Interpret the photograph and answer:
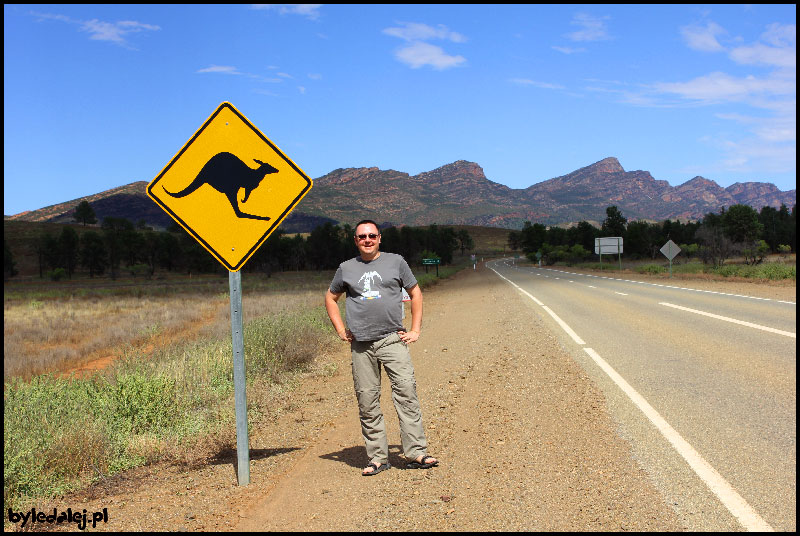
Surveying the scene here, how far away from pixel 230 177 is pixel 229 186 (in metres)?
0.07

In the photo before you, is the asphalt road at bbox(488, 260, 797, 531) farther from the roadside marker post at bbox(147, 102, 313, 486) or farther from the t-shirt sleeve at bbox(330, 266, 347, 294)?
the roadside marker post at bbox(147, 102, 313, 486)

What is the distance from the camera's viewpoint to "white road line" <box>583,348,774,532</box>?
12.3 feet

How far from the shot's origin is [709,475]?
455 cm

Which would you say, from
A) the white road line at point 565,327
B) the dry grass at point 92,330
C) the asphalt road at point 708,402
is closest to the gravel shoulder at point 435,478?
the asphalt road at point 708,402

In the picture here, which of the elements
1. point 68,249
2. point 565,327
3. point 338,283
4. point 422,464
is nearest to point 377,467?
point 422,464

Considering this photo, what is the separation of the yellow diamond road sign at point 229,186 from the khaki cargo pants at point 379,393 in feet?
4.16

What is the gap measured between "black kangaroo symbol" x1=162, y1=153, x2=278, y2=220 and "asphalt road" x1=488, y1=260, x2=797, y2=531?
3.86 meters

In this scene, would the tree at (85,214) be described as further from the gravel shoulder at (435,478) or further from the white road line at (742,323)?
the gravel shoulder at (435,478)

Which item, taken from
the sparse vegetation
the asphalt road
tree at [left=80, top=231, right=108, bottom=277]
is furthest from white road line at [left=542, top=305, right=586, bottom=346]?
tree at [left=80, top=231, right=108, bottom=277]

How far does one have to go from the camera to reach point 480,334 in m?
14.2

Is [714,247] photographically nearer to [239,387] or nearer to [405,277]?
[405,277]

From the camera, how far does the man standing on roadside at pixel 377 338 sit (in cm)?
488

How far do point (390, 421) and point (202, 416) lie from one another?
2.37m

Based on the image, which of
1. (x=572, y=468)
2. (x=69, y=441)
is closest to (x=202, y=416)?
(x=69, y=441)
